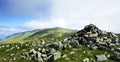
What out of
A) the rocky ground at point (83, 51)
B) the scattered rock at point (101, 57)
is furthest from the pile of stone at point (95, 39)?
the scattered rock at point (101, 57)

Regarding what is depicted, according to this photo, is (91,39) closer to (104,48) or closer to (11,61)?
(104,48)

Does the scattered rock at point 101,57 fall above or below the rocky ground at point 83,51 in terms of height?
below

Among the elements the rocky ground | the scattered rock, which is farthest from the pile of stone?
the scattered rock

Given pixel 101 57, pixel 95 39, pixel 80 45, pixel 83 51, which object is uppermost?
pixel 95 39

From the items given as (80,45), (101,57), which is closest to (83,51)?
(80,45)

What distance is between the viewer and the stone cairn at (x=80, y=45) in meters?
48.2

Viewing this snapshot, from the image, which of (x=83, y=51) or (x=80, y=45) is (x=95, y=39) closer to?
(x=80, y=45)

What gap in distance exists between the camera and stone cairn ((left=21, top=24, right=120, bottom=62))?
4817cm

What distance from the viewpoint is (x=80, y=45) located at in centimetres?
5653

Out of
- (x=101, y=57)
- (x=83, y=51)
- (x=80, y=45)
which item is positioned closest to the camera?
(x=101, y=57)

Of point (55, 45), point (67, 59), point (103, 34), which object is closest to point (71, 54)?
point (67, 59)

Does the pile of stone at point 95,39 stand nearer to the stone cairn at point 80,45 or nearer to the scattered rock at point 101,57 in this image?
the stone cairn at point 80,45

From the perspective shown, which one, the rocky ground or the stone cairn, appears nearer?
the rocky ground

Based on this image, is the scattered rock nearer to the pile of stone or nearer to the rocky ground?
the rocky ground
